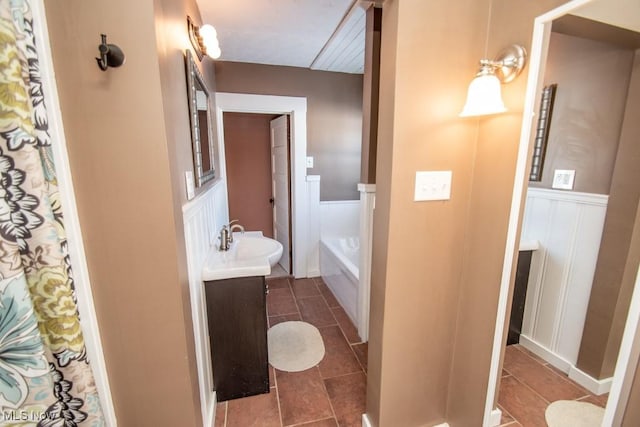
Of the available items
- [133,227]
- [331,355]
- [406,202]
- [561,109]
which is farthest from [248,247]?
[561,109]

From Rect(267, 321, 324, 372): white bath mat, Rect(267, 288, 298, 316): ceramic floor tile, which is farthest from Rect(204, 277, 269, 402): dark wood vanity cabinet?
Rect(267, 288, 298, 316): ceramic floor tile

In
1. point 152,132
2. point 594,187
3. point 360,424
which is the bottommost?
point 360,424

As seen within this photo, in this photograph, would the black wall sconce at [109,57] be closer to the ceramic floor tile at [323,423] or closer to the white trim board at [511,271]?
the white trim board at [511,271]

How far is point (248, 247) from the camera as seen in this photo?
2148 mm

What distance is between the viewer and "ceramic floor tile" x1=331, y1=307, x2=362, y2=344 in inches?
89.6

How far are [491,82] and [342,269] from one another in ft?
6.49

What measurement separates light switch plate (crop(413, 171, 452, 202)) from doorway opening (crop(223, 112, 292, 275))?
8.53 feet

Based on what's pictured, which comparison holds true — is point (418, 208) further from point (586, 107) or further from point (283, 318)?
point (283, 318)

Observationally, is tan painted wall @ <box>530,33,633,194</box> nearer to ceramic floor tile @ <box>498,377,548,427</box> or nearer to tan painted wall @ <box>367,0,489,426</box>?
tan painted wall @ <box>367,0,489,426</box>

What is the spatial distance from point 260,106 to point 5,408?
2.86m

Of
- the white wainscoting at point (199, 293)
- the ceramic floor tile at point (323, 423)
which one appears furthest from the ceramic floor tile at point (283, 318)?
the ceramic floor tile at point (323, 423)

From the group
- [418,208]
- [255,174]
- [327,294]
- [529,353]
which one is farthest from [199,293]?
→ [255,174]

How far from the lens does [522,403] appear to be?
1.18 m

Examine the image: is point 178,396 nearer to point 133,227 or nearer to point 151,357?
point 151,357
